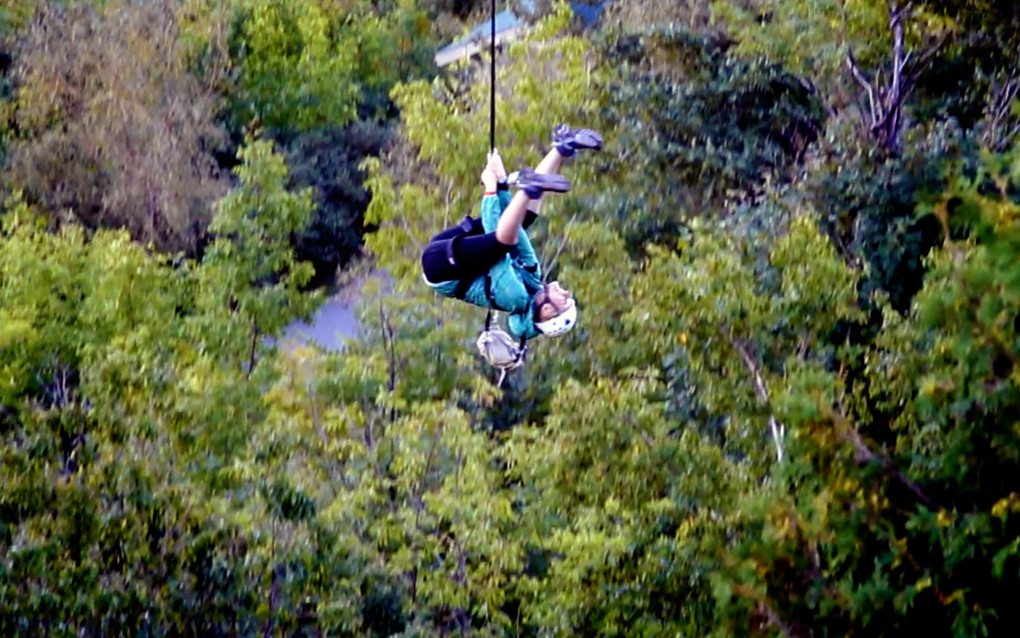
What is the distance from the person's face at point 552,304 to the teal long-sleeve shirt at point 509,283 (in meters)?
0.07

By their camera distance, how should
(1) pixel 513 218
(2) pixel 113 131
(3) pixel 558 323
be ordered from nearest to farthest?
(1) pixel 513 218 < (3) pixel 558 323 < (2) pixel 113 131

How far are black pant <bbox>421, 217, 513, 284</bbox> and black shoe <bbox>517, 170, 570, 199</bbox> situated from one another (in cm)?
36

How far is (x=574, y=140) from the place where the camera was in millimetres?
5414

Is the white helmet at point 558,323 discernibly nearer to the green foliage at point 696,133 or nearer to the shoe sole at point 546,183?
the shoe sole at point 546,183

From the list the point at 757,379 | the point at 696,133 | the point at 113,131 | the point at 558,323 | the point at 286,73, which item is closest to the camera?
the point at 558,323

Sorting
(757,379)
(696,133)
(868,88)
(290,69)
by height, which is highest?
(290,69)

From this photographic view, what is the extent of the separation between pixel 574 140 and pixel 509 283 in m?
0.69

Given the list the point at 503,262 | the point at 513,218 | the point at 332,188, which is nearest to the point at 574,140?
the point at 513,218

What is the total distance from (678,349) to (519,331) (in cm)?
326

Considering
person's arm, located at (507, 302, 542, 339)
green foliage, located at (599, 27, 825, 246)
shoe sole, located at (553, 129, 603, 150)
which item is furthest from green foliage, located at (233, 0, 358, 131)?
shoe sole, located at (553, 129, 603, 150)

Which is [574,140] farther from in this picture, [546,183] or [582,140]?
[546,183]

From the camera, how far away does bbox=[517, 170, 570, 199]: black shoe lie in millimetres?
4965

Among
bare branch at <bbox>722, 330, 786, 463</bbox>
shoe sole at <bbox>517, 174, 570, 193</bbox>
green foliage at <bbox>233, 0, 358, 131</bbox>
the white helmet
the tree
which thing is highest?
green foliage at <bbox>233, 0, 358, 131</bbox>

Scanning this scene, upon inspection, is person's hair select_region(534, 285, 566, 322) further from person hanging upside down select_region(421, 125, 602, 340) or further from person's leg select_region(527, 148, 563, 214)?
person's leg select_region(527, 148, 563, 214)
